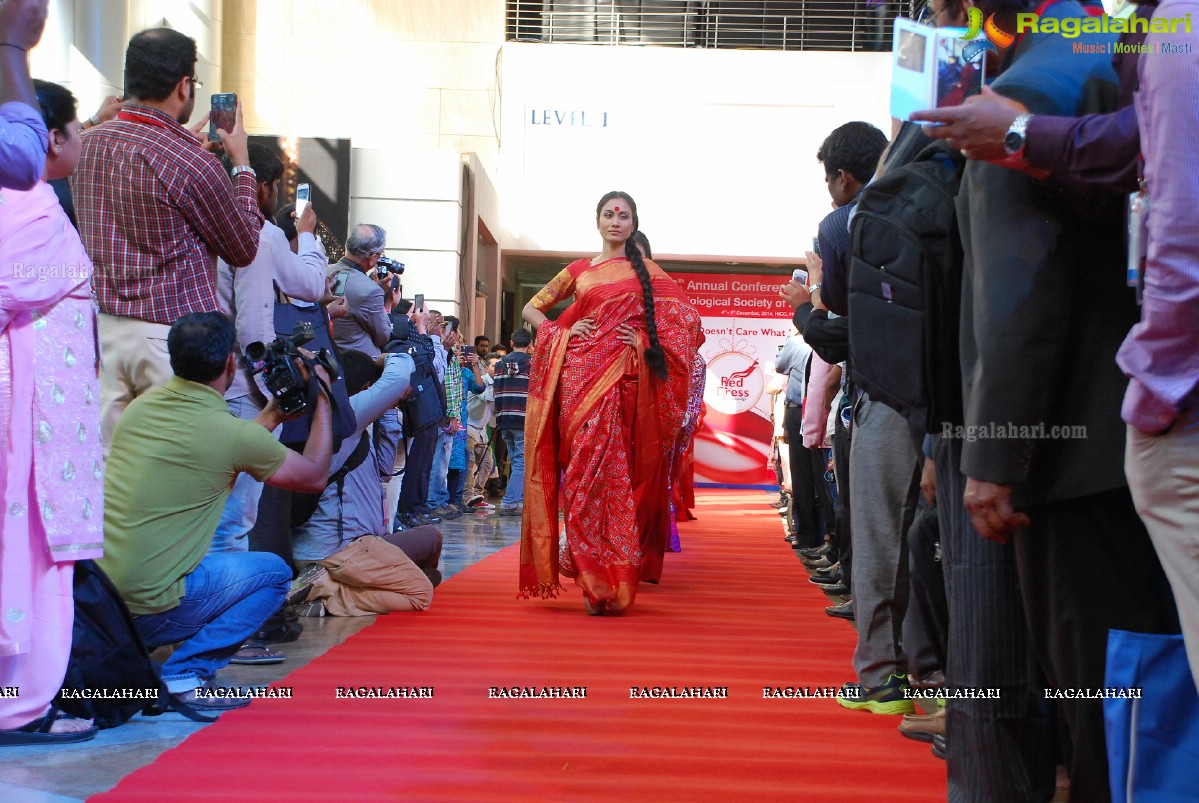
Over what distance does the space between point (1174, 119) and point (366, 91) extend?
12.1 meters

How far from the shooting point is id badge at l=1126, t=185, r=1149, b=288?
4.64ft

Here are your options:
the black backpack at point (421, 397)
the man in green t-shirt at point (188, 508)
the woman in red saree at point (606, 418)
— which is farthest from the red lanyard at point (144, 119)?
the black backpack at point (421, 397)

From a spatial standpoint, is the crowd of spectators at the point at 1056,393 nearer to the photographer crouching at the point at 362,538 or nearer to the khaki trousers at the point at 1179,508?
the khaki trousers at the point at 1179,508

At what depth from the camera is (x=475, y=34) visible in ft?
42.8

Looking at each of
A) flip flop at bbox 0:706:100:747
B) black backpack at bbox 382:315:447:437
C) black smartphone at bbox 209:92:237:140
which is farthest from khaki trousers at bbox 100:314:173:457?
black backpack at bbox 382:315:447:437

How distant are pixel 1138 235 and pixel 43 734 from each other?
2229 mm

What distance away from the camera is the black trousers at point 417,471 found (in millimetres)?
7704

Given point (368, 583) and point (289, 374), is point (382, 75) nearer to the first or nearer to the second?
point (368, 583)

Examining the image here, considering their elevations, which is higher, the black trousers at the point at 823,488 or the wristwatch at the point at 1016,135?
the wristwatch at the point at 1016,135

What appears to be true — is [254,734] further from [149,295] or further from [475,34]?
[475,34]

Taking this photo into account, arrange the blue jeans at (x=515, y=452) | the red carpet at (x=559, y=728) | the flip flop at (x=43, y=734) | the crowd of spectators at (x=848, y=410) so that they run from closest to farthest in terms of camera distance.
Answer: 1. the crowd of spectators at (x=848, y=410)
2. the red carpet at (x=559, y=728)
3. the flip flop at (x=43, y=734)
4. the blue jeans at (x=515, y=452)

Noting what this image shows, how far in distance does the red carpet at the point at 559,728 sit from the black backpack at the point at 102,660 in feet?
0.71

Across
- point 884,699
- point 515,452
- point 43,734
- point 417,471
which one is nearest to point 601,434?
point 884,699

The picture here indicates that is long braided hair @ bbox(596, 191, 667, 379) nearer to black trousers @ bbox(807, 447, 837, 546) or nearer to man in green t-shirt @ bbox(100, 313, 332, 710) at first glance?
black trousers @ bbox(807, 447, 837, 546)
